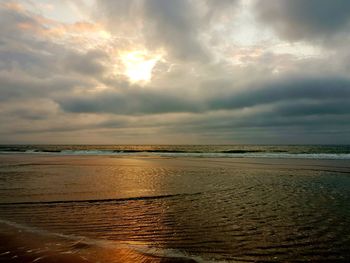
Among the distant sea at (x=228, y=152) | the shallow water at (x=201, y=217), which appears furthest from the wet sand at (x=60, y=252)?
the distant sea at (x=228, y=152)

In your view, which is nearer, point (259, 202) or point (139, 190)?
point (259, 202)

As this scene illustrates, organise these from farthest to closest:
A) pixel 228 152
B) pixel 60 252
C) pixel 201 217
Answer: pixel 228 152
pixel 201 217
pixel 60 252

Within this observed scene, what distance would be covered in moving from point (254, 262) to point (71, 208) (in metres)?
7.81

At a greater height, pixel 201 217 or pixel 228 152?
pixel 228 152

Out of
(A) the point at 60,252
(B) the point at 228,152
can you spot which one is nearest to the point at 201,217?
(A) the point at 60,252

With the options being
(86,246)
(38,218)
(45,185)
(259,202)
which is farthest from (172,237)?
(45,185)

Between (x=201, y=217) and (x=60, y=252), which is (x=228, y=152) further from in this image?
(x=60, y=252)

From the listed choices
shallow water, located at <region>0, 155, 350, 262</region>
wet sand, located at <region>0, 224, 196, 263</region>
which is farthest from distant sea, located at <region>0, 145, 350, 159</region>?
wet sand, located at <region>0, 224, 196, 263</region>

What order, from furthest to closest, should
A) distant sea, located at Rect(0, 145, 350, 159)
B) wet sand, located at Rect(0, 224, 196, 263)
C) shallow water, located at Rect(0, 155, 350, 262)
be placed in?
1. distant sea, located at Rect(0, 145, 350, 159)
2. shallow water, located at Rect(0, 155, 350, 262)
3. wet sand, located at Rect(0, 224, 196, 263)

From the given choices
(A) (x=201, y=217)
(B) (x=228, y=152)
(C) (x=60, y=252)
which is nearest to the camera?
(C) (x=60, y=252)

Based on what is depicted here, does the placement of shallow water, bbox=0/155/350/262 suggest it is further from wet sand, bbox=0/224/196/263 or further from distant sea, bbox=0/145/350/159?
distant sea, bbox=0/145/350/159

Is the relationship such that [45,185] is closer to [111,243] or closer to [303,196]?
[111,243]

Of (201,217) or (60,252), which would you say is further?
(201,217)

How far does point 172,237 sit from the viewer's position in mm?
7945
